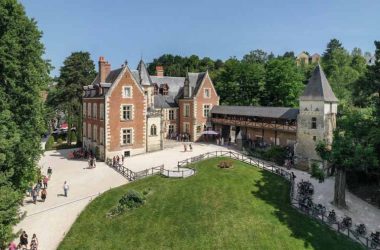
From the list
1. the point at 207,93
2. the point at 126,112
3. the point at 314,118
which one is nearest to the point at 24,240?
the point at 126,112

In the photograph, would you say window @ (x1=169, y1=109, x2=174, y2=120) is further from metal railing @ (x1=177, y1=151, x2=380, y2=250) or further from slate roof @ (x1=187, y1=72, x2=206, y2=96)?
metal railing @ (x1=177, y1=151, x2=380, y2=250)

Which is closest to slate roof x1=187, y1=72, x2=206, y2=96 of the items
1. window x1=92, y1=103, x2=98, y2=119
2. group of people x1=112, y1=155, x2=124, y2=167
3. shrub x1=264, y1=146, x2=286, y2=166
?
window x1=92, y1=103, x2=98, y2=119

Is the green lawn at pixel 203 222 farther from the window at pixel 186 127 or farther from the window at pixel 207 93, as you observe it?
the window at pixel 207 93

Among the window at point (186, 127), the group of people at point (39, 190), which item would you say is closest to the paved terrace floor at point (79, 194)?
the group of people at point (39, 190)

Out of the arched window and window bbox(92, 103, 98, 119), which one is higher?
window bbox(92, 103, 98, 119)

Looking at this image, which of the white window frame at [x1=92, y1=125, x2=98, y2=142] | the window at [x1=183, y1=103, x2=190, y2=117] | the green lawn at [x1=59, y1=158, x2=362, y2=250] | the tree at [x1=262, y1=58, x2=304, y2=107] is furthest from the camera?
the tree at [x1=262, y1=58, x2=304, y2=107]

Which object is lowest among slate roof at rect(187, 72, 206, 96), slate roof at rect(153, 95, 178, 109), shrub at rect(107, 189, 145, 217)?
shrub at rect(107, 189, 145, 217)
